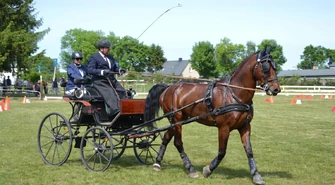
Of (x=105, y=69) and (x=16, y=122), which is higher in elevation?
(x=105, y=69)

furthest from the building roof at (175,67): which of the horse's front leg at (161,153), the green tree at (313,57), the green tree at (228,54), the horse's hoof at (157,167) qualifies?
the horse's hoof at (157,167)

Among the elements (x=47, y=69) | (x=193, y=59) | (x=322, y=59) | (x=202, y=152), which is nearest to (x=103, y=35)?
(x=193, y=59)

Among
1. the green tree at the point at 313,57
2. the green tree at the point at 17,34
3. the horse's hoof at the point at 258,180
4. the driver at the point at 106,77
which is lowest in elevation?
the horse's hoof at the point at 258,180

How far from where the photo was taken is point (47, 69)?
13888 centimetres

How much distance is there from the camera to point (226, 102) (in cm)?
802

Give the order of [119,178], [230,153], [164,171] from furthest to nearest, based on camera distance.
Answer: [230,153] < [164,171] < [119,178]

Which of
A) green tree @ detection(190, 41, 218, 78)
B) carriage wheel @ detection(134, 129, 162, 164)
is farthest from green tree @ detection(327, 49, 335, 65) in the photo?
carriage wheel @ detection(134, 129, 162, 164)

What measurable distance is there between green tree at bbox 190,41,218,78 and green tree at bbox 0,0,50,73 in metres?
51.8

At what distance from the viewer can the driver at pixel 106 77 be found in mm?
9164

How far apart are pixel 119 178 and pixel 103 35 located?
3808 inches

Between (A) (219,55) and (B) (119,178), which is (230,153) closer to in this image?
(B) (119,178)

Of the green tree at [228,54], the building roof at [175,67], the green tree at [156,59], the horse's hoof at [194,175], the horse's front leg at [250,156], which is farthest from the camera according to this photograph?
the building roof at [175,67]

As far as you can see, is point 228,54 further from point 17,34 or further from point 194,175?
point 194,175

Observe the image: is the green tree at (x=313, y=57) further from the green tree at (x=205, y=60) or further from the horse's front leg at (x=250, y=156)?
the horse's front leg at (x=250, y=156)
